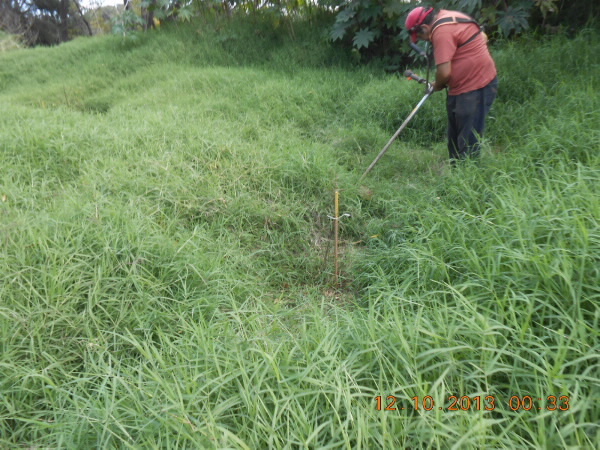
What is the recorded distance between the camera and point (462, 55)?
10.5 ft

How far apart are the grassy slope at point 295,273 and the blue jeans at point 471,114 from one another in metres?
0.32

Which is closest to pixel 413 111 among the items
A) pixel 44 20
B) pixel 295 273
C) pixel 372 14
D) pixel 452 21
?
pixel 452 21

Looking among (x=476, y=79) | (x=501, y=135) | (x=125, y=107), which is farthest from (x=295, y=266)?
(x=125, y=107)

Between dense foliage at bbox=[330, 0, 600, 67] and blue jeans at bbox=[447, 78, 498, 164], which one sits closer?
blue jeans at bbox=[447, 78, 498, 164]

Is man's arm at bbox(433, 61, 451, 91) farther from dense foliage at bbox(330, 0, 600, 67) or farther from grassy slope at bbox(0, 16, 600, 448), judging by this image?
dense foliage at bbox(330, 0, 600, 67)

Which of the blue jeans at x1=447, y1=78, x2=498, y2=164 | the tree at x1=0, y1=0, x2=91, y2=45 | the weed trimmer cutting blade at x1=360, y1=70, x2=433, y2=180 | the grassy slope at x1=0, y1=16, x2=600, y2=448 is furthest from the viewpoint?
the tree at x1=0, y1=0, x2=91, y2=45

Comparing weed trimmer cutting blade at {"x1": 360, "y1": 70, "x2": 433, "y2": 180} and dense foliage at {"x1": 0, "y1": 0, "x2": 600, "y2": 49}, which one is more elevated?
dense foliage at {"x1": 0, "y1": 0, "x2": 600, "y2": 49}

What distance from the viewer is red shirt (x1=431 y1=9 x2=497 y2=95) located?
308 centimetres

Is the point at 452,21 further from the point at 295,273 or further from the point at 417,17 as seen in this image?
the point at 295,273

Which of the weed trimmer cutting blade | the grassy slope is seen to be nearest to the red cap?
the weed trimmer cutting blade
